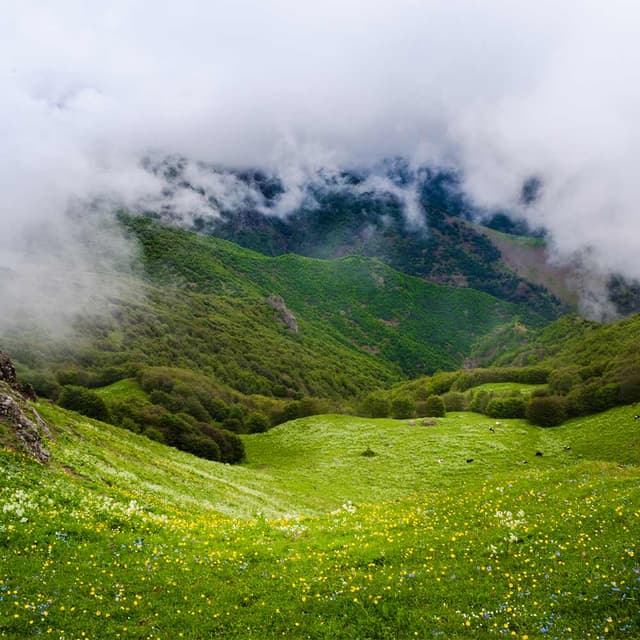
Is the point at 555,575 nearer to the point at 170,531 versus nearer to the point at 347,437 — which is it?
the point at 170,531

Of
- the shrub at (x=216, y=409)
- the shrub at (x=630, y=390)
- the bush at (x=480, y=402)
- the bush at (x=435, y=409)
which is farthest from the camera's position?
the shrub at (x=216, y=409)

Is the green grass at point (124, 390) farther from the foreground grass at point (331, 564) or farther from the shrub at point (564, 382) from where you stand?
the foreground grass at point (331, 564)

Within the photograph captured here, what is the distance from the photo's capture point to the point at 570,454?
70250 millimetres

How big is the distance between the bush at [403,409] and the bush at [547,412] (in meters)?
27.4

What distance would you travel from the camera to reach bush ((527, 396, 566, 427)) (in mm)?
90875

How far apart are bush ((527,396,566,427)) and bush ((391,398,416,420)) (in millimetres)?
27436

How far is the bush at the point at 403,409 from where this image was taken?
110 metres

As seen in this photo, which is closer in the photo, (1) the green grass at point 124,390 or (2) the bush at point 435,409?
(2) the bush at point 435,409

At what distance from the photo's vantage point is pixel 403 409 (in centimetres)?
11000

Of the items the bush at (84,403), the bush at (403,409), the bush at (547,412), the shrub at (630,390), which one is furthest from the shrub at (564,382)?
the bush at (84,403)

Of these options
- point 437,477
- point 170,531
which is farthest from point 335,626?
point 437,477

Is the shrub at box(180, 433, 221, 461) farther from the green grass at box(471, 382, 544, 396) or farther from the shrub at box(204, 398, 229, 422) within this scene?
the green grass at box(471, 382, 544, 396)

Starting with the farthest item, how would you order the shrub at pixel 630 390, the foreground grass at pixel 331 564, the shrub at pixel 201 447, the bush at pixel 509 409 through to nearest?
the bush at pixel 509 409
the shrub at pixel 630 390
the shrub at pixel 201 447
the foreground grass at pixel 331 564

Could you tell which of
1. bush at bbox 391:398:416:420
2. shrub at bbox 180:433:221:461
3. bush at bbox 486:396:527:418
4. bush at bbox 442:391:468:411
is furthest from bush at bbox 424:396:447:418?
shrub at bbox 180:433:221:461
